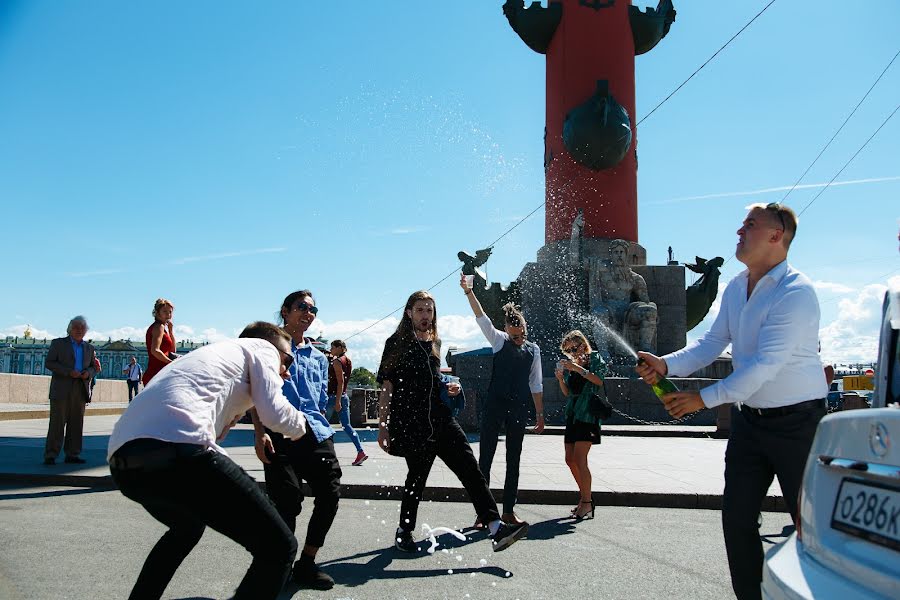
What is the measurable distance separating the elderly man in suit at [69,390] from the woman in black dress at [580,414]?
17.5ft

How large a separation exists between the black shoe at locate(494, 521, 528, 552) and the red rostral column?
17.2 metres

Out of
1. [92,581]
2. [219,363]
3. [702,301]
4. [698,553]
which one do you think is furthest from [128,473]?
[702,301]

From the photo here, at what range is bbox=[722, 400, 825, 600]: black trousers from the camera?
3.08 m

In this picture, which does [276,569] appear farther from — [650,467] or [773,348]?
[650,467]

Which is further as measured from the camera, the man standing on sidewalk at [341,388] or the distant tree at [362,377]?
the distant tree at [362,377]

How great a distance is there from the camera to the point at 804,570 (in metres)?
2.19

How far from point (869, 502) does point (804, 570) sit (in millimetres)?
280

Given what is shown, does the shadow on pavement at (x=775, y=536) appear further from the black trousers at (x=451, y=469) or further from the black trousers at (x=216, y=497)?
the black trousers at (x=216, y=497)

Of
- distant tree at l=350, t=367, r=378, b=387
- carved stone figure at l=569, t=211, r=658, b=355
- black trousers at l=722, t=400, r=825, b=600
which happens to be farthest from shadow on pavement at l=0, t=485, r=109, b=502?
distant tree at l=350, t=367, r=378, b=387

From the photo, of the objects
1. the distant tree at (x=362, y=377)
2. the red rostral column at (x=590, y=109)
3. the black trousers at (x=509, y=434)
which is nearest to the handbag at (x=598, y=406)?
the black trousers at (x=509, y=434)

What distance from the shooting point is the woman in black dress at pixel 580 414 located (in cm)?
668

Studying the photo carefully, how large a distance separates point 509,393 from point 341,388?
175 inches

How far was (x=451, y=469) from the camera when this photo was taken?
16.5 feet

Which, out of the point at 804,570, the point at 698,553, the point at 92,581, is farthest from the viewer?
the point at 698,553
